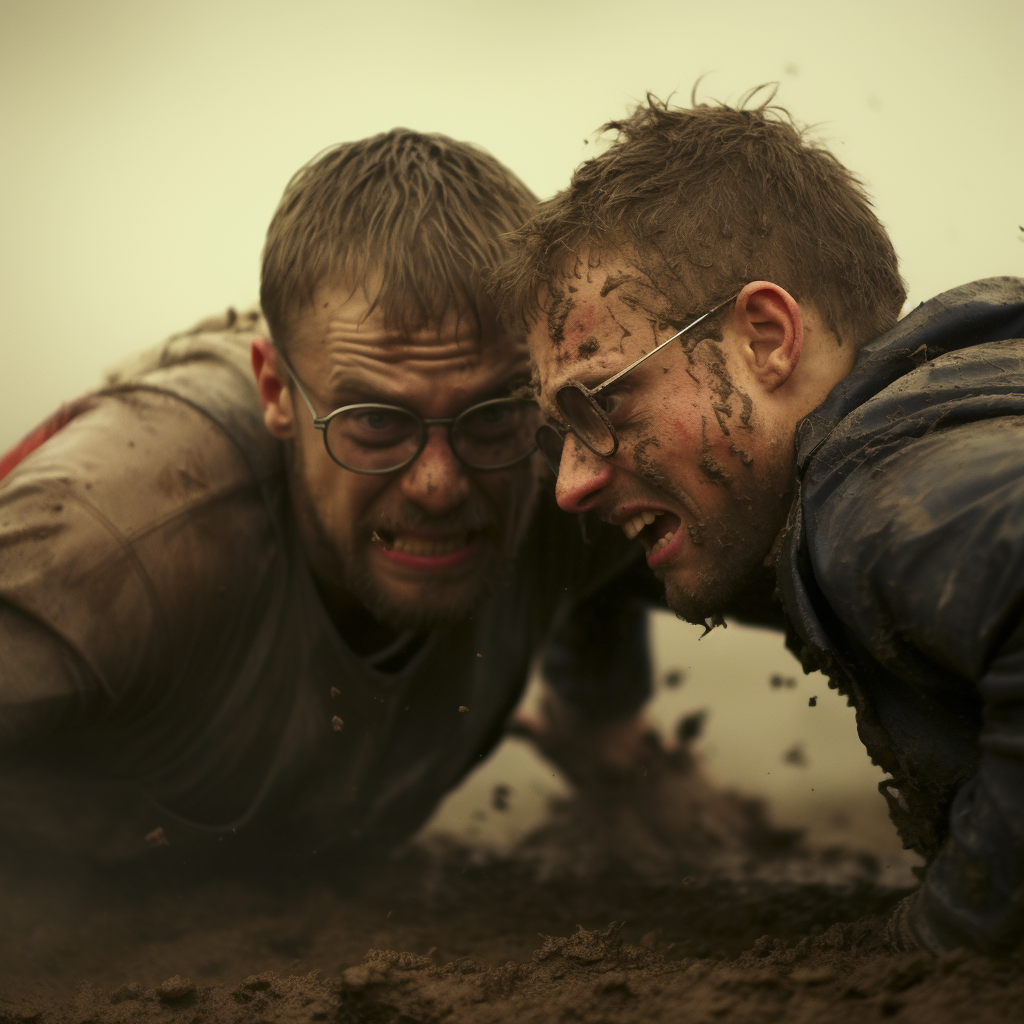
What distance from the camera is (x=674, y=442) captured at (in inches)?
76.4

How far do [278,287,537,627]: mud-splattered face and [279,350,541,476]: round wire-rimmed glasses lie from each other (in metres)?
0.02

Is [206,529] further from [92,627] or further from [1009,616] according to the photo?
[1009,616]

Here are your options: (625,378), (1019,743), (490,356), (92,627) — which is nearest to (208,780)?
(92,627)

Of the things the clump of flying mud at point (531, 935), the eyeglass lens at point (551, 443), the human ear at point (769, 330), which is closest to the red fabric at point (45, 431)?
the clump of flying mud at point (531, 935)

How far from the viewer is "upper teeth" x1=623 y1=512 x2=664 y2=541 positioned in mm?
2070

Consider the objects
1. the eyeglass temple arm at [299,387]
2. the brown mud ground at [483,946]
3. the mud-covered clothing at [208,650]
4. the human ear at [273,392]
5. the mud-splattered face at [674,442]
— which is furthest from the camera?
the human ear at [273,392]

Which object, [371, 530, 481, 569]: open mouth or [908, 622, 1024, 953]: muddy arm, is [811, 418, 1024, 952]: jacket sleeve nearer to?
[908, 622, 1024, 953]: muddy arm

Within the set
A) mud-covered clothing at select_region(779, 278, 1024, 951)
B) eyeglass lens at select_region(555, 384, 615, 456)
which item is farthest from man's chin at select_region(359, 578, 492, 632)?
mud-covered clothing at select_region(779, 278, 1024, 951)

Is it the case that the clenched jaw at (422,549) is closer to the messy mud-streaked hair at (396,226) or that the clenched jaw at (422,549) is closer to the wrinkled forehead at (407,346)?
the wrinkled forehead at (407,346)

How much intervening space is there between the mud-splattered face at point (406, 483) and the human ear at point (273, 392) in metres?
0.04

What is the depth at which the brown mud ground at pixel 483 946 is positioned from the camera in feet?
5.08

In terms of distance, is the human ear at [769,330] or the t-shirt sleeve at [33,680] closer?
the human ear at [769,330]

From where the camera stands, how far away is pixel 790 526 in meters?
1.74

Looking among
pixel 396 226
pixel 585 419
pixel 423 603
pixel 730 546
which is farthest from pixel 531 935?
pixel 396 226
